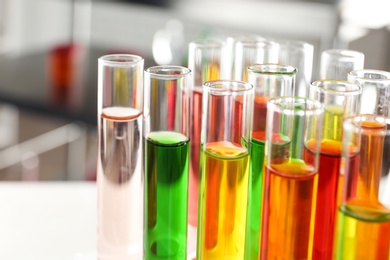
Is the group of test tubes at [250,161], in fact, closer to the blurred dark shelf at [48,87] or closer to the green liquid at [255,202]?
the green liquid at [255,202]

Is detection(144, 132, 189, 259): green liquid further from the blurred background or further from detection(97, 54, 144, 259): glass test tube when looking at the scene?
the blurred background

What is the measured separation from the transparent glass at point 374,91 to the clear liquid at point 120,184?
0.26m

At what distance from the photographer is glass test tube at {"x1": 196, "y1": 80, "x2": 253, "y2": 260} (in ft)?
2.62

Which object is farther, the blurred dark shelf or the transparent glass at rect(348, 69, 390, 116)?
the blurred dark shelf

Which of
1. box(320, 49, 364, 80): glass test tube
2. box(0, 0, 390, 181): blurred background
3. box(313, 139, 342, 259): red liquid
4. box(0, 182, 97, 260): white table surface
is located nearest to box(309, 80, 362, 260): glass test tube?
box(313, 139, 342, 259): red liquid

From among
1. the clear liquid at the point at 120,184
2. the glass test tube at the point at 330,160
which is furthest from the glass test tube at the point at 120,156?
the glass test tube at the point at 330,160

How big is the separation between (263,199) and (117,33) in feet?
8.45

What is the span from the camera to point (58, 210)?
1.08 m

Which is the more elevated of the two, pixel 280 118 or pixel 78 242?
pixel 280 118

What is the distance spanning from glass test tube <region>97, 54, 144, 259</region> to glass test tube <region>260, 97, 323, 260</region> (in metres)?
0.18

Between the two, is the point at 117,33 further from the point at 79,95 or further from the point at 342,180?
the point at 342,180

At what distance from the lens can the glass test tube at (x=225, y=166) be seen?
2.62 feet

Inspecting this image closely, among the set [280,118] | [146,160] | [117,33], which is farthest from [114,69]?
[117,33]

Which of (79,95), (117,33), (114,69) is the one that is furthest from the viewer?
(117,33)
